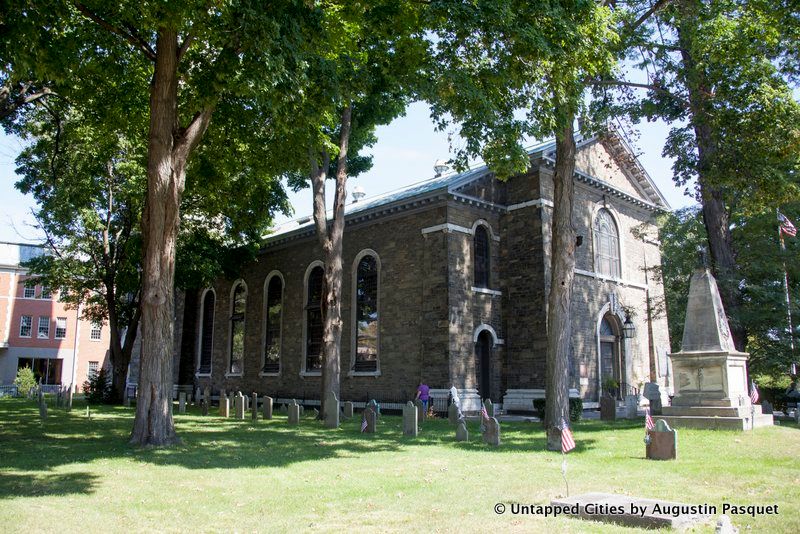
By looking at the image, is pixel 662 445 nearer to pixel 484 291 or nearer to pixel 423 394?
pixel 423 394

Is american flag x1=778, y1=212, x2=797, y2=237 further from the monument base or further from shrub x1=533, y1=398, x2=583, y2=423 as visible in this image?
shrub x1=533, y1=398, x2=583, y2=423

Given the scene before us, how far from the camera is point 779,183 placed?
15320mm

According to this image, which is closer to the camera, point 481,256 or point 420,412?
point 420,412

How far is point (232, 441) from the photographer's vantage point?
14.3 meters

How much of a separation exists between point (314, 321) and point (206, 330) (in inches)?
414

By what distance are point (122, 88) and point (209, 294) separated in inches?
828

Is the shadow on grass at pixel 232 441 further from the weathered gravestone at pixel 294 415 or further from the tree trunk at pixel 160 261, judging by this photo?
the tree trunk at pixel 160 261

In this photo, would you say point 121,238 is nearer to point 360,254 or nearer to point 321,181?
point 360,254

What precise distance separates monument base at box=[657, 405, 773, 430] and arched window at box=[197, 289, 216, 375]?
85.2 feet

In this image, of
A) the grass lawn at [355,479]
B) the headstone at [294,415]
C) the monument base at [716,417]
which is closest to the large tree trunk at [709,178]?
the monument base at [716,417]

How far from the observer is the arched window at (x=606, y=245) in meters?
25.9

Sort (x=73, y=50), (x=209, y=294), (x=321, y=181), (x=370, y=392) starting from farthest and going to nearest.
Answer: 1. (x=209, y=294)
2. (x=370, y=392)
3. (x=321, y=181)
4. (x=73, y=50)

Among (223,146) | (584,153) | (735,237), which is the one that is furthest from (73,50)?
(735,237)

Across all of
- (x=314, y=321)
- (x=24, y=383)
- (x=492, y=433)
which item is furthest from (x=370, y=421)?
(x=24, y=383)
